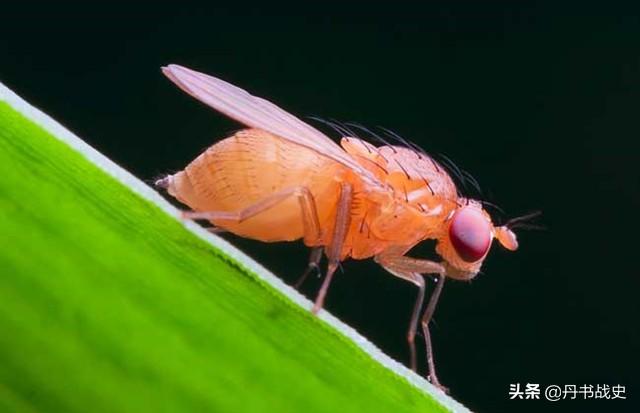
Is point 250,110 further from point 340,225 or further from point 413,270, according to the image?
point 413,270

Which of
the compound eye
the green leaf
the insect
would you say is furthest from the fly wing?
the green leaf

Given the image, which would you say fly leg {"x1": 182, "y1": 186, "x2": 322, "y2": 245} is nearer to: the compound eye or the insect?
the insect

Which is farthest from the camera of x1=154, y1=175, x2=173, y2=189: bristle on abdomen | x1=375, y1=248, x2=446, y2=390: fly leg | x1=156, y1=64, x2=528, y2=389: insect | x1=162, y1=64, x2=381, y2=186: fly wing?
x1=375, y1=248, x2=446, y2=390: fly leg

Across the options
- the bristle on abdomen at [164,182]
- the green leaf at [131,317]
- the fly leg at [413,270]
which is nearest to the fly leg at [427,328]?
the fly leg at [413,270]

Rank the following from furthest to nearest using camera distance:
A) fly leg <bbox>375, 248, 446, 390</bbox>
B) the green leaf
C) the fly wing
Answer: fly leg <bbox>375, 248, 446, 390</bbox> < the fly wing < the green leaf

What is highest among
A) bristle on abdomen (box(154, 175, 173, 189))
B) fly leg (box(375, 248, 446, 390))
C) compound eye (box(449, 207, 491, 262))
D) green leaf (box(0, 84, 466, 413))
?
compound eye (box(449, 207, 491, 262))

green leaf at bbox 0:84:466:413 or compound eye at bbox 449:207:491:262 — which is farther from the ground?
compound eye at bbox 449:207:491:262

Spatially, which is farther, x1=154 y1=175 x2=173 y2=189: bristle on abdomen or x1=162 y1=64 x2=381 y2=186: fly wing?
x1=154 y1=175 x2=173 y2=189: bristle on abdomen

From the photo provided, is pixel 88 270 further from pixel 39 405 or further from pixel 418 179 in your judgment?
pixel 418 179
